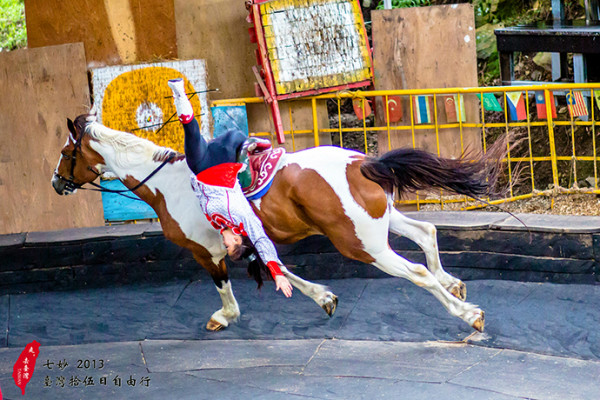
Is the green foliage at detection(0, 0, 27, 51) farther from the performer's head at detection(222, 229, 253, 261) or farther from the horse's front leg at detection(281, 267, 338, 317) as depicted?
the performer's head at detection(222, 229, 253, 261)

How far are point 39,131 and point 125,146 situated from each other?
7.03ft

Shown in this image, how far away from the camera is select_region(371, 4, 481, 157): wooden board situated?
7082 millimetres

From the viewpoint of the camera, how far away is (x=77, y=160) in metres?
5.73

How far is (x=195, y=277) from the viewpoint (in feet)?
22.7

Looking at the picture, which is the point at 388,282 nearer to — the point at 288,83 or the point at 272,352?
the point at 272,352

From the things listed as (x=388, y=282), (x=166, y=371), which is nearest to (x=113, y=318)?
(x=166, y=371)

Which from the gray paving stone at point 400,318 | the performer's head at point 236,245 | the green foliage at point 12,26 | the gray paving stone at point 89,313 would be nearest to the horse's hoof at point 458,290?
the gray paving stone at point 400,318

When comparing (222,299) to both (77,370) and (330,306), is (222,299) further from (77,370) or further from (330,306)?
(77,370)

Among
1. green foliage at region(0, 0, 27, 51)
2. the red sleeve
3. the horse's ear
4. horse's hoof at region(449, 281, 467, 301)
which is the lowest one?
horse's hoof at region(449, 281, 467, 301)

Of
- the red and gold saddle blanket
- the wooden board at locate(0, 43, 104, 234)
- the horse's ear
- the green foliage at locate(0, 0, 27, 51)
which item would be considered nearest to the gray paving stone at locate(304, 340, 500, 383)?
the red and gold saddle blanket

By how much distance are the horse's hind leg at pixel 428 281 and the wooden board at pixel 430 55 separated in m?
2.30

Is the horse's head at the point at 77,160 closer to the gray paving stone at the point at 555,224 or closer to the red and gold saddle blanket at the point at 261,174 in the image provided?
the red and gold saddle blanket at the point at 261,174

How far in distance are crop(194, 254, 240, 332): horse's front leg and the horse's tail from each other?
1408 millimetres

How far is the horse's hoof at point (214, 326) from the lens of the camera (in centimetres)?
588
